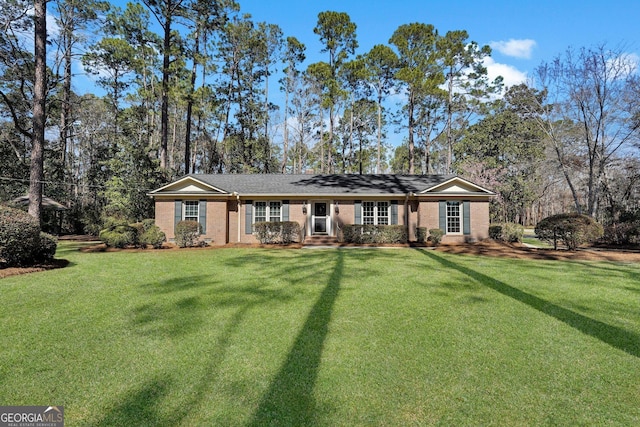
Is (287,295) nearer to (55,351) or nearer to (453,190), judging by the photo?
(55,351)

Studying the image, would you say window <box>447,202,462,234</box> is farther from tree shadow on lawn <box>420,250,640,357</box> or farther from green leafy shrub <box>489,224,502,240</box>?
tree shadow on lawn <box>420,250,640,357</box>

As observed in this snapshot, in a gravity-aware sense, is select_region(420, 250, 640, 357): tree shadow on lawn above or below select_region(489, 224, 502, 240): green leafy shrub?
below

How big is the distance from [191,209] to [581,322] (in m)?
15.6

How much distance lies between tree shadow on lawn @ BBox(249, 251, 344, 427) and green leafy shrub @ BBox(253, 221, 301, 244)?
10.4m

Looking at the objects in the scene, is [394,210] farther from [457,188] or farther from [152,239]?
[152,239]

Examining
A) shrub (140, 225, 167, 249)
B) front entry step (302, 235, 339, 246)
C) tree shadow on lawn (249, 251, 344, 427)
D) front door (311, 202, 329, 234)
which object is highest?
front door (311, 202, 329, 234)

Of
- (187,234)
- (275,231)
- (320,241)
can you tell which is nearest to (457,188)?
(320,241)

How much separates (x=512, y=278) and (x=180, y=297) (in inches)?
312

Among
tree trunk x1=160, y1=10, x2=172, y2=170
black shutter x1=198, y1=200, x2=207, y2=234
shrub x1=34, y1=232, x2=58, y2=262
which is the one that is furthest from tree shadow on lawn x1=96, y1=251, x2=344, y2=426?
tree trunk x1=160, y1=10, x2=172, y2=170

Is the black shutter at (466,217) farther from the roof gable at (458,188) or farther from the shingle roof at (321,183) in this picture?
the shingle roof at (321,183)

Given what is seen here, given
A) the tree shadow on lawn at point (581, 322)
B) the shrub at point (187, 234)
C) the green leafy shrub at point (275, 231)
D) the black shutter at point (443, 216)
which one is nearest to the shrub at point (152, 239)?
the shrub at point (187, 234)

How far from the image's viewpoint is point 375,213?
667 inches

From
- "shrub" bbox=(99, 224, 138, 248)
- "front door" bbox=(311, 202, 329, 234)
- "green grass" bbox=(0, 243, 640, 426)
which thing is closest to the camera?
"green grass" bbox=(0, 243, 640, 426)

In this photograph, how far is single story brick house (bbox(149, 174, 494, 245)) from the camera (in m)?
15.6
